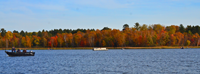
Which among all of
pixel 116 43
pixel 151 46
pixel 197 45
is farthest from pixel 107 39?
pixel 197 45

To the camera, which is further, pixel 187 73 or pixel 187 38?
pixel 187 38

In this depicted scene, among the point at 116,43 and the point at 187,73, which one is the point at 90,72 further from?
the point at 116,43

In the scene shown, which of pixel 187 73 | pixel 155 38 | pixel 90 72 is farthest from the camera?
pixel 155 38

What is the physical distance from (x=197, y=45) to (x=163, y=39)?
3017cm

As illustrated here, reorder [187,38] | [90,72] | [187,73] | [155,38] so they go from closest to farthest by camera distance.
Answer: [187,73]
[90,72]
[155,38]
[187,38]

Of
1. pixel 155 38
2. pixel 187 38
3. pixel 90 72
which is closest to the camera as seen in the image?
pixel 90 72

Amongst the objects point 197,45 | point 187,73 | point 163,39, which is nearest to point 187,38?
point 197,45

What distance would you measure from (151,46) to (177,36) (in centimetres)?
2352

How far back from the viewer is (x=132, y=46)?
193500 millimetres

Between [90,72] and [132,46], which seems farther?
[132,46]

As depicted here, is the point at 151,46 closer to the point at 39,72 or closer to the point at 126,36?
the point at 126,36

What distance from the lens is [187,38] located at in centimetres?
19812

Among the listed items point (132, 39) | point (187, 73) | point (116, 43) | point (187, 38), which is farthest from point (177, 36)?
point (187, 73)

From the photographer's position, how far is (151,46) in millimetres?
187125
